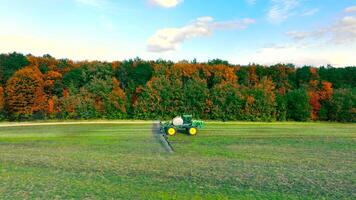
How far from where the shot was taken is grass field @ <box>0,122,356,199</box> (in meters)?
13.3

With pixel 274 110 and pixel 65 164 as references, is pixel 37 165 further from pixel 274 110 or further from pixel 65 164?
pixel 274 110

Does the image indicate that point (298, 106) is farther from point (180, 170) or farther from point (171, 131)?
point (180, 170)

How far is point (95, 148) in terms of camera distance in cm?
2477

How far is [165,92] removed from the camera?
2486 inches

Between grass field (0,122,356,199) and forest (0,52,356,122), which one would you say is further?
forest (0,52,356,122)

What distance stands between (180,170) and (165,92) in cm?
4620

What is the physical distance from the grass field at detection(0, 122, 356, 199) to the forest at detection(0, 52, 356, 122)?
33.6 m

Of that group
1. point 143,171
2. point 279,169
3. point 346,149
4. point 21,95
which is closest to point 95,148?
point 143,171

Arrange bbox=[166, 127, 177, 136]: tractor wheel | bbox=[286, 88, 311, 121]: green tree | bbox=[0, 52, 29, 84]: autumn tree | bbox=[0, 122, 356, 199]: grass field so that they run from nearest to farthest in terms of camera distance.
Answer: bbox=[0, 122, 356, 199]: grass field, bbox=[166, 127, 177, 136]: tractor wheel, bbox=[286, 88, 311, 121]: green tree, bbox=[0, 52, 29, 84]: autumn tree

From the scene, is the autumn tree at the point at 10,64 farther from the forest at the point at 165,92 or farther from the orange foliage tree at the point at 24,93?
the orange foliage tree at the point at 24,93

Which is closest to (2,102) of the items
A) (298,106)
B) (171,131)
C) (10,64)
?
(10,64)

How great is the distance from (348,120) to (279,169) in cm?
4747

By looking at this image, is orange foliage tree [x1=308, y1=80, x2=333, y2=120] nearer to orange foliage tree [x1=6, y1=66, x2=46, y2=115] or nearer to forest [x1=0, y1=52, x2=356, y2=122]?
forest [x1=0, y1=52, x2=356, y2=122]

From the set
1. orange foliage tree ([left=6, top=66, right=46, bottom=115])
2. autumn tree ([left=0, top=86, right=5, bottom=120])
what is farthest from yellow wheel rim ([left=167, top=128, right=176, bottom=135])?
autumn tree ([left=0, top=86, right=5, bottom=120])
